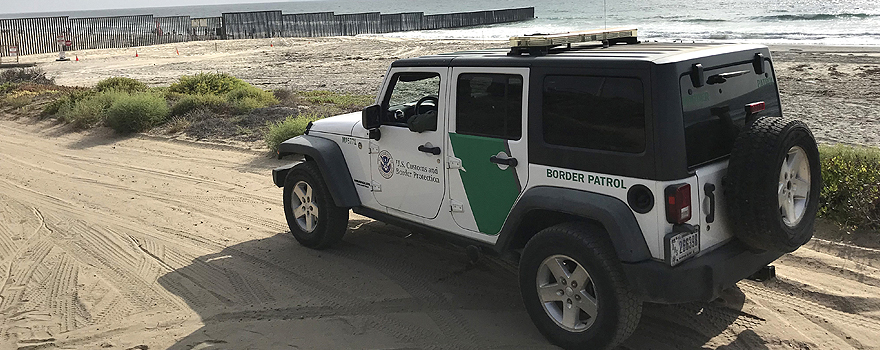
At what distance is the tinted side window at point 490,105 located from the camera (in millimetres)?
4770

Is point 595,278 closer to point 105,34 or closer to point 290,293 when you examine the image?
point 290,293

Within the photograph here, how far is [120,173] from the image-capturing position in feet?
35.3

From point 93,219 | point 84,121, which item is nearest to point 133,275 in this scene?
point 93,219

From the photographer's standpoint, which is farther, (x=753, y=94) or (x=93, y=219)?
(x=93, y=219)

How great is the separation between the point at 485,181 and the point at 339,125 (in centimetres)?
191

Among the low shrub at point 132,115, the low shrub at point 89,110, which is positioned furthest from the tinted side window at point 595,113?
the low shrub at point 89,110

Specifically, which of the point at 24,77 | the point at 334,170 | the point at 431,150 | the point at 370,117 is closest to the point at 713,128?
the point at 431,150

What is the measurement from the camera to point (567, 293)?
4.50 metres

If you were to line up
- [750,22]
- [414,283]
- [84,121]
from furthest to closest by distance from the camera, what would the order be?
[750,22] < [84,121] < [414,283]

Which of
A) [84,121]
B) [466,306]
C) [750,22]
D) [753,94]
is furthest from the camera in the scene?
[750,22]

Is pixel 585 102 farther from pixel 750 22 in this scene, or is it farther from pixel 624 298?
pixel 750 22

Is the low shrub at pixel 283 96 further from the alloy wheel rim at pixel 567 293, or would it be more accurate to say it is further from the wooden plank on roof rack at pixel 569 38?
the alloy wheel rim at pixel 567 293

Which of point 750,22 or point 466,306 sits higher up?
point 750,22

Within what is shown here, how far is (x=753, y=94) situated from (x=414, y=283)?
288 cm
